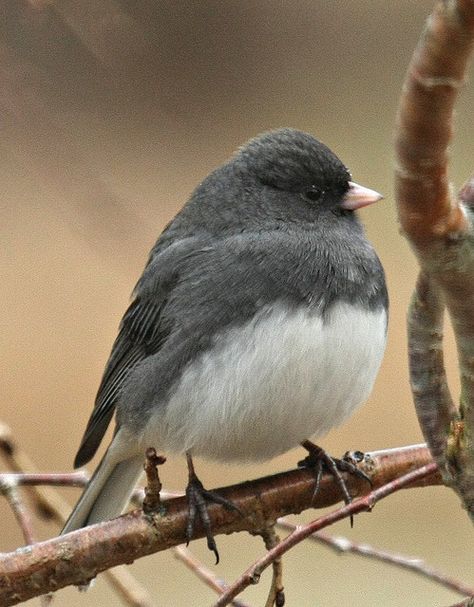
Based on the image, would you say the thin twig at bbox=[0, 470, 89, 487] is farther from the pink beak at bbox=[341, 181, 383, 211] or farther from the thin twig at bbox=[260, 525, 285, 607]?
the pink beak at bbox=[341, 181, 383, 211]

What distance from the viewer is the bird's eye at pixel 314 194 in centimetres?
267

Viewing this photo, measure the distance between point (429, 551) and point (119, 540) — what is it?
241 centimetres

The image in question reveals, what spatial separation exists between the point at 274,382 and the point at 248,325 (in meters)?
0.14

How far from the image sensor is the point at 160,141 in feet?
6.18

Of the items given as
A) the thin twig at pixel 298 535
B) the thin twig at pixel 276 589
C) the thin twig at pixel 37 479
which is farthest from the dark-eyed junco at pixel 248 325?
the thin twig at pixel 298 535

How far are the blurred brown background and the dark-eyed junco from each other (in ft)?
0.51

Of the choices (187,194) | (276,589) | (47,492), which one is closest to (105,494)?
(47,492)

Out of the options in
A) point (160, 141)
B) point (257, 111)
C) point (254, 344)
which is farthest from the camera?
point (257, 111)

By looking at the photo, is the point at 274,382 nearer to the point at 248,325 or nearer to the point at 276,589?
the point at 248,325

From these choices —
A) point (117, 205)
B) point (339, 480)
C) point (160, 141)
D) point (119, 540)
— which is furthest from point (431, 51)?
point (339, 480)

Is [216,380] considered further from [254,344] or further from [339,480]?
[339,480]

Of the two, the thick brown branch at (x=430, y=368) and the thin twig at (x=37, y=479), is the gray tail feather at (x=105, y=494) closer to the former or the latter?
the thin twig at (x=37, y=479)

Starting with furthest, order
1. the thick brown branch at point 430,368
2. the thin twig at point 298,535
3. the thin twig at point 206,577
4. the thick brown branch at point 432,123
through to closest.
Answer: the thin twig at point 206,577
the thin twig at point 298,535
the thick brown branch at point 430,368
the thick brown branch at point 432,123

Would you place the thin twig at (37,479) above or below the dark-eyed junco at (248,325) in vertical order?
below
